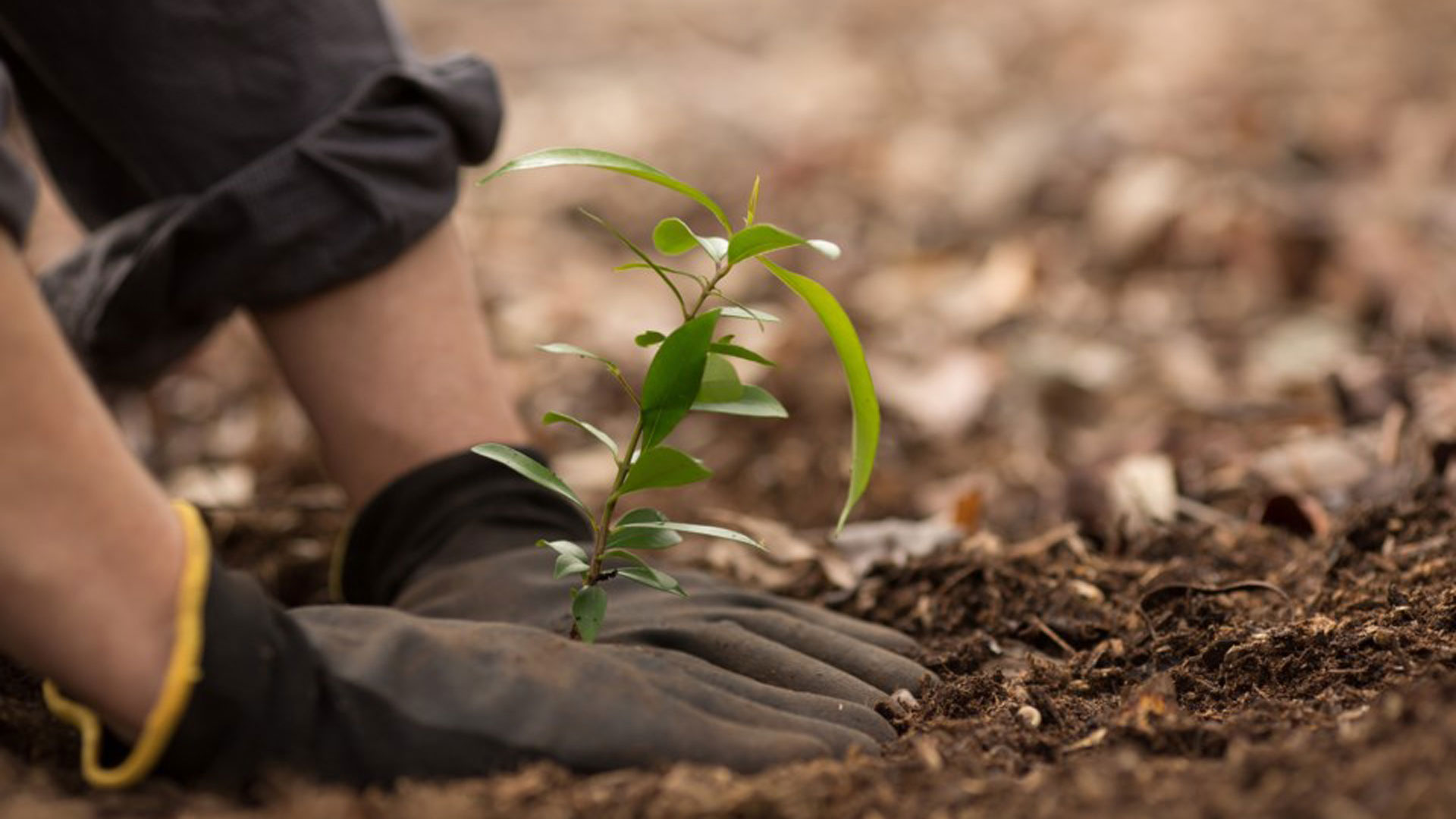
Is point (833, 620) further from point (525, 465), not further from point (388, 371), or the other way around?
point (388, 371)

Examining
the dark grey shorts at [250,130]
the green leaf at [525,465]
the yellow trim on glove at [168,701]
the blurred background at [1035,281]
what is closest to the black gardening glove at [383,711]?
the yellow trim on glove at [168,701]

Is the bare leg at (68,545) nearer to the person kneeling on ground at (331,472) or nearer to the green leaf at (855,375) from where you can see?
the person kneeling on ground at (331,472)

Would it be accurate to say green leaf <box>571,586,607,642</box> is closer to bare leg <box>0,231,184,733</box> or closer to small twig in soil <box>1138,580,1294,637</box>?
bare leg <box>0,231,184,733</box>

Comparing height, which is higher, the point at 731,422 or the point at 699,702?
the point at 699,702

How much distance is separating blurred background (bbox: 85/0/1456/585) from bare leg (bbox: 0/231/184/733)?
731 millimetres

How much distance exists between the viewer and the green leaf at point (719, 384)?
90cm

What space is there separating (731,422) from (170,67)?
1.03 metres

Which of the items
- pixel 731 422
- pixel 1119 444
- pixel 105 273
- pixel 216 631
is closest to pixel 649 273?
pixel 731 422

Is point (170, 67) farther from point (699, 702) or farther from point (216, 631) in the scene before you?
point (699, 702)

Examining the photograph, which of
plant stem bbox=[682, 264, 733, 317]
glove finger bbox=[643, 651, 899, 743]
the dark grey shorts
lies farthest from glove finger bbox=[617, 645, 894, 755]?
the dark grey shorts

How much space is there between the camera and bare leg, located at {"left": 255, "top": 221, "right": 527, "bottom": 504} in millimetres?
1264

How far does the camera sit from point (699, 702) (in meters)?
0.87

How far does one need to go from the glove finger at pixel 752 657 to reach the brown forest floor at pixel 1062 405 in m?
0.09

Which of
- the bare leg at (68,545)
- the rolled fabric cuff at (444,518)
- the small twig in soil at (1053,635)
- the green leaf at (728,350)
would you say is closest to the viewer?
the bare leg at (68,545)
